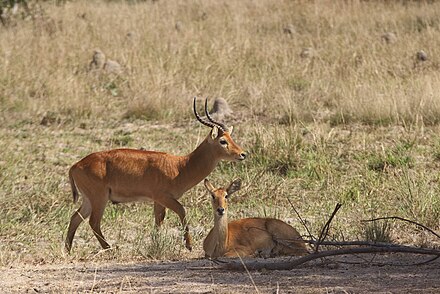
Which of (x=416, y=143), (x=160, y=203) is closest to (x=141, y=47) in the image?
(x=416, y=143)

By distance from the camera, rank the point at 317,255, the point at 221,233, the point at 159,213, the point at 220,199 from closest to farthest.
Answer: the point at 317,255 → the point at 221,233 → the point at 220,199 → the point at 159,213

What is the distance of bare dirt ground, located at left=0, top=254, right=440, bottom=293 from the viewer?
614 cm

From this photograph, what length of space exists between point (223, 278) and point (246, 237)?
5.74ft

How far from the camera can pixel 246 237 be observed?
8359 millimetres

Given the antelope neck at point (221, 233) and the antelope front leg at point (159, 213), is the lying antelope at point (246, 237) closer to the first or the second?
the antelope neck at point (221, 233)

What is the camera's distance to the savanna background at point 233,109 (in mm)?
9445

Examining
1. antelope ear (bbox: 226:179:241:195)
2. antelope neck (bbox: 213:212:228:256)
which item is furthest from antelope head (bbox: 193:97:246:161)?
antelope neck (bbox: 213:212:228:256)

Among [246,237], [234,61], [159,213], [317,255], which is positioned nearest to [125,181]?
[159,213]

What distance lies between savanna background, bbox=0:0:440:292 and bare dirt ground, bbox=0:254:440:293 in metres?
0.18

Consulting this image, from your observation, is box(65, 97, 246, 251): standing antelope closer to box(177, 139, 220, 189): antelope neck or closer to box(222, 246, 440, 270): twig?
box(177, 139, 220, 189): antelope neck

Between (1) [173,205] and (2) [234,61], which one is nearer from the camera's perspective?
(1) [173,205]

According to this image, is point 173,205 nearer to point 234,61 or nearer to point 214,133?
point 214,133

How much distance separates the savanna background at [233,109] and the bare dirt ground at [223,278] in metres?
0.18

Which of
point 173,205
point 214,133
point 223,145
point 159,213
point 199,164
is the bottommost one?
point 159,213
